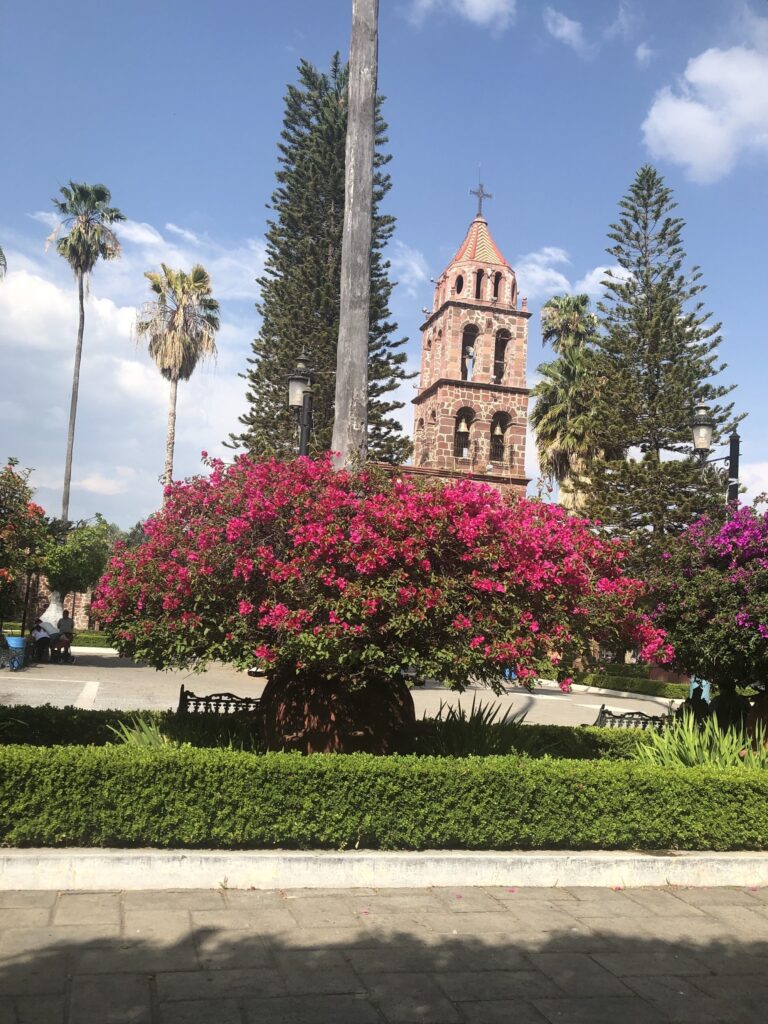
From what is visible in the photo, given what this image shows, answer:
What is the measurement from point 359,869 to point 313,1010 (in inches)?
65.9

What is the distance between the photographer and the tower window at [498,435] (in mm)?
35312

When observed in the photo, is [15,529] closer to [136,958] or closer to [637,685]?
[136,958]

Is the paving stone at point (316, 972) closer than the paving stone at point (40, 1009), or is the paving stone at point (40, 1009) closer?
the paving stone at point (40, 1009)

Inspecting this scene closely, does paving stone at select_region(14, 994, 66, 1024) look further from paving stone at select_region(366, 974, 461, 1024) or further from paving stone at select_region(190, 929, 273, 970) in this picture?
paving stone at select_region(366, 974, 461, 1024)

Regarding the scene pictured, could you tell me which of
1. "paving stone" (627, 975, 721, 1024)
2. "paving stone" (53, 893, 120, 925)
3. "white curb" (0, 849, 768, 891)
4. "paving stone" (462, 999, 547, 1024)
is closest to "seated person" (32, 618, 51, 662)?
"white curb" (0, 849, 768, 891)

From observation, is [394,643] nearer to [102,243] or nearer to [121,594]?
[121,594]

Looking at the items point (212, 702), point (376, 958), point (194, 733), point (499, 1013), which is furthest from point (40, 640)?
point (499, 1013)

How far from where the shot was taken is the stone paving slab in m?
3.75

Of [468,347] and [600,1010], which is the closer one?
[600,1010]

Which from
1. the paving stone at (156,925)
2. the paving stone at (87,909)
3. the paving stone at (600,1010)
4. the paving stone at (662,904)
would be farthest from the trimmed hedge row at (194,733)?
the paving stone at (600,1010)

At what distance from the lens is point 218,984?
3.91 meters

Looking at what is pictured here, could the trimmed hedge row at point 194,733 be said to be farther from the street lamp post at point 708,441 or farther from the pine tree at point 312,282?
the pine tree at point 312,282

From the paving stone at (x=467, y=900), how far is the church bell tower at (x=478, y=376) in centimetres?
2851

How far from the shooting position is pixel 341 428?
8102 mm
